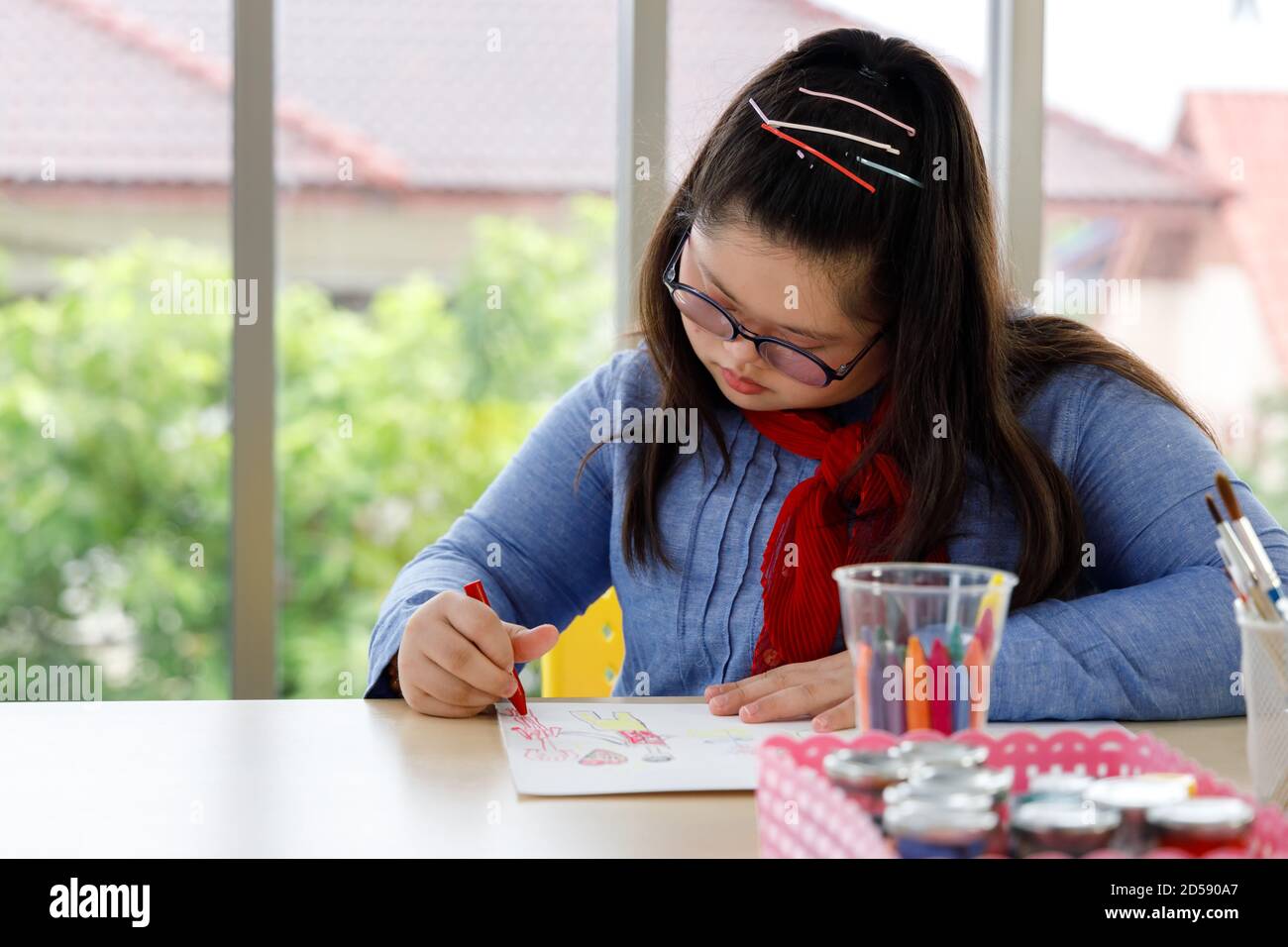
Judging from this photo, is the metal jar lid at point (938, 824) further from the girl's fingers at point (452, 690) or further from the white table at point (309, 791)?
the girl's fingers at point (452, 690)

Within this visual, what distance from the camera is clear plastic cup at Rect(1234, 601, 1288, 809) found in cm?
76

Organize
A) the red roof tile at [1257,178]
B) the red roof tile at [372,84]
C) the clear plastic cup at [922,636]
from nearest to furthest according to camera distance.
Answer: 1. the clear plastic cup at [922,636]
2. the red roof tile at [372,84]
3. the red roof tile at [1257,178]

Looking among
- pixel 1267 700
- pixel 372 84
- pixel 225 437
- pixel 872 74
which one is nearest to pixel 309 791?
pixel 1267 700

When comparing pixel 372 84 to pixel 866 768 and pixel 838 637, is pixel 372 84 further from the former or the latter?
pixel 866 768

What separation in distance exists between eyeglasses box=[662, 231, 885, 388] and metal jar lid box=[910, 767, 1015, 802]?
2.02ft

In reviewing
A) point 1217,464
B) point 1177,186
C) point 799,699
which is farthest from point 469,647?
point 1177,186

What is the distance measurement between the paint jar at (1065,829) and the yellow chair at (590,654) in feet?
3.02

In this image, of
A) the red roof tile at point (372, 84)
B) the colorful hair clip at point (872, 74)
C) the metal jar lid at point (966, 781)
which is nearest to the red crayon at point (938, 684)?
the metal jar lid at point (966, 781)

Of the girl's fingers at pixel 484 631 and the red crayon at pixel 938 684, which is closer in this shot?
the red crayon at pixel 938 684

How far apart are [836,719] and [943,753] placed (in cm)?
35

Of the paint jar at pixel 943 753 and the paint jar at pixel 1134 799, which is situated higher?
the paint jar at pixel 943 753

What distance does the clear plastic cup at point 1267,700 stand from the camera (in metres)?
0.76

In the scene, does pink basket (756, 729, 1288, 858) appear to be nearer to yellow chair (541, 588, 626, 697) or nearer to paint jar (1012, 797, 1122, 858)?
paint jar (1012, 797, 1122, 858)
